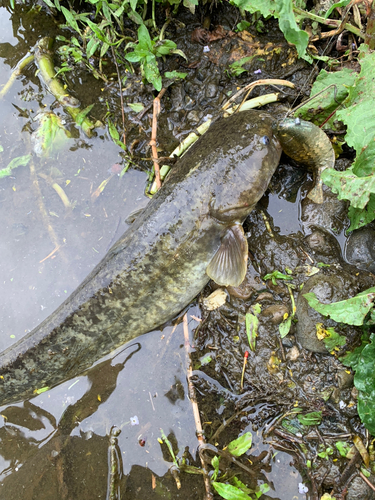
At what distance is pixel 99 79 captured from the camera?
3938 millimetres

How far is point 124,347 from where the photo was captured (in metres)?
3.42

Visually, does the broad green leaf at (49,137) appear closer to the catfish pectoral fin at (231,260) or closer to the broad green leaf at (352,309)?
the catfish pectoral fin at (231,260)

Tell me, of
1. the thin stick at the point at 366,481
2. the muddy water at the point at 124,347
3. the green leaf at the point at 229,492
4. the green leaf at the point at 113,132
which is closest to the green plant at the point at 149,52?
the muddy water at the point at 124,347

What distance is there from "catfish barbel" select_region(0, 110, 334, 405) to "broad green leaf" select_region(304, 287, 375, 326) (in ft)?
2.45

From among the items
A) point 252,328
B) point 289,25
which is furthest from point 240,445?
point 289,25

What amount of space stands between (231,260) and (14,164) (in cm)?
257

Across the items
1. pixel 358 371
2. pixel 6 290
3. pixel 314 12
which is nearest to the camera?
pixel 358 371

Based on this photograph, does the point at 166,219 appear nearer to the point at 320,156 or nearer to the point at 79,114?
the point at 320,156

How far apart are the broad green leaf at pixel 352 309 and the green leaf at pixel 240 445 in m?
1.20

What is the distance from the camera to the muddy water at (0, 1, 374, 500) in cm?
309

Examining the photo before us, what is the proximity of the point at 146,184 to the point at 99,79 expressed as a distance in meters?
1.34

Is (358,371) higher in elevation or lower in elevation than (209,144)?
lower

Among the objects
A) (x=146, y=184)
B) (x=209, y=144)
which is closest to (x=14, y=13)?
(x=146, y=184)

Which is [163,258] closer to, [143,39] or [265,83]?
[265,83]
